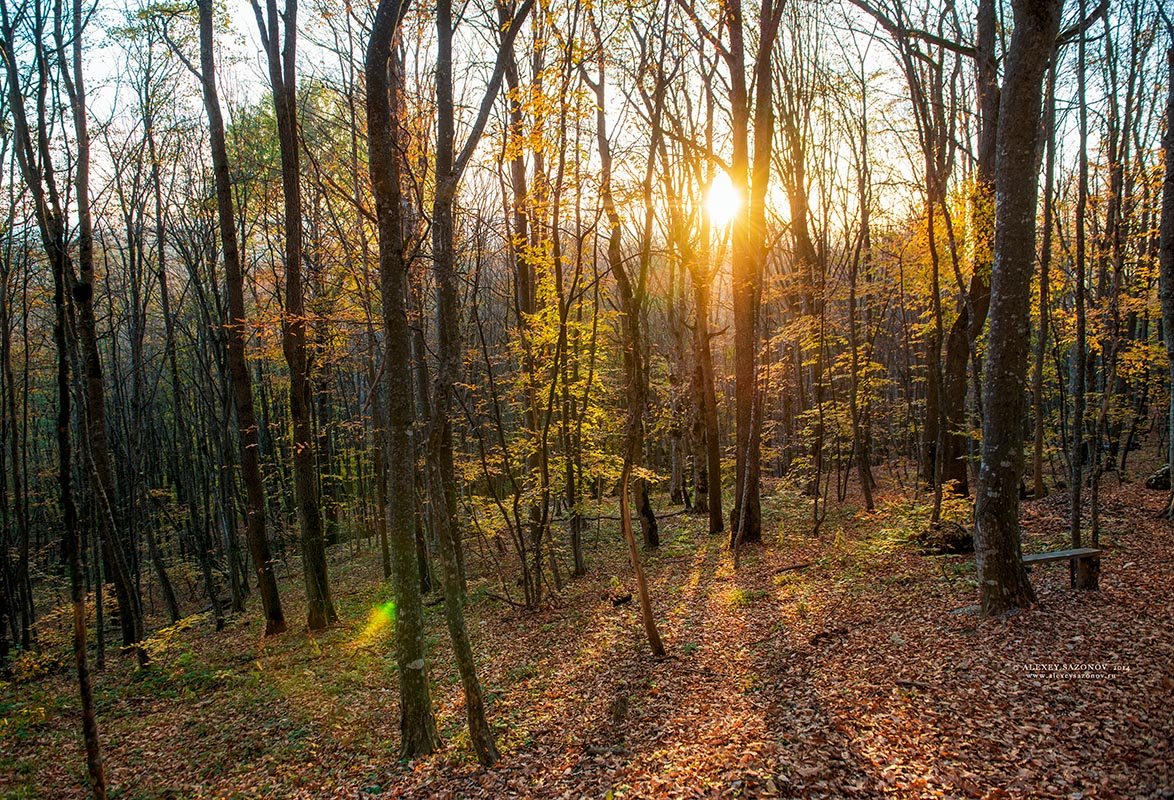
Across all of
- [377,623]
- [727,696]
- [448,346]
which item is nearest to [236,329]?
[377,623]

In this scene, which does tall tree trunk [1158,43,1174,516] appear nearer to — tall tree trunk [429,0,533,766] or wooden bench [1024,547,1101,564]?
wooden bench [1024,547,1101,564]

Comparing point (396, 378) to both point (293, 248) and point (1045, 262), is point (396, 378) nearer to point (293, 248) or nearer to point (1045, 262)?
point (293, 248)

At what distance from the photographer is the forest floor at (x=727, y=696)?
4.09 m

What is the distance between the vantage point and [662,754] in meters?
4.91

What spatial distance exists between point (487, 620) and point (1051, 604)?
8.34 metres

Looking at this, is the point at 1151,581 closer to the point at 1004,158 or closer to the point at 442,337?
the point at 1004,158

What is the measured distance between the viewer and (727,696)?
18.9 feet

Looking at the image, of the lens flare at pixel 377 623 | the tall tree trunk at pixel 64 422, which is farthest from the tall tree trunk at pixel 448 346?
the lens flare at pixel 377 623

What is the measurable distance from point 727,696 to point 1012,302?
495 centimetres

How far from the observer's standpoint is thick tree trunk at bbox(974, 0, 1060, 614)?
17.4ft

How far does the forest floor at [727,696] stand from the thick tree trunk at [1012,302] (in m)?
0.73

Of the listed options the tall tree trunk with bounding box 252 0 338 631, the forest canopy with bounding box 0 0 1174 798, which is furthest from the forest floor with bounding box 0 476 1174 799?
the tall tree trunk with bounding box 252 0 338 631

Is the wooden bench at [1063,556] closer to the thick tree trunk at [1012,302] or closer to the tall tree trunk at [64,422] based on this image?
the thick tree trunk at [1012,302]

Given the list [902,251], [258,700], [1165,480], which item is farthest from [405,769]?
[1165,480]
